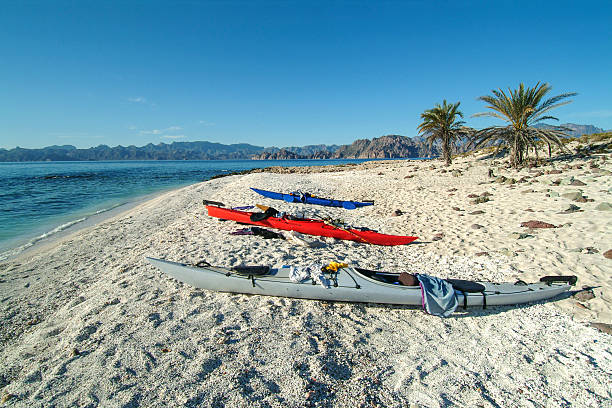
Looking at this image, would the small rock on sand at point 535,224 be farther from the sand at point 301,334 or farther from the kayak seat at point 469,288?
the kayak seat at point 469,288

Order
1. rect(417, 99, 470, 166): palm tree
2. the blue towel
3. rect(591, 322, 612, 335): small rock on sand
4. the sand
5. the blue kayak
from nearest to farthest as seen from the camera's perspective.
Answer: the sand, rect(591, 322, 612, 335): small rock on sand, the blue towel, the blue kayak, rect(417, 99, 470, 166): palm tree

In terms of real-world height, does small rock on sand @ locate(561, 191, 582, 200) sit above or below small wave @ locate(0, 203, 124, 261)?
above

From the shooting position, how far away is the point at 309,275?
15.3 feet

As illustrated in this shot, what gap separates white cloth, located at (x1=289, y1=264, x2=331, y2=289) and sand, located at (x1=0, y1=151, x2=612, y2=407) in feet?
1.40

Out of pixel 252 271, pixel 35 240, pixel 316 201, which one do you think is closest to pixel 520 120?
pixel 316 201

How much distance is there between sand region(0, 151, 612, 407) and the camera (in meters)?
2.94

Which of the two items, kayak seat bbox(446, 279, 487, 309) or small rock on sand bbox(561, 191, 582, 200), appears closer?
kayak seat bbox(446, 279, 487, 309)

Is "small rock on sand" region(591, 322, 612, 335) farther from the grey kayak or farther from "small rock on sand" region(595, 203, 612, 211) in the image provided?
"small rock on sand" region(595, 203, 612, 211)

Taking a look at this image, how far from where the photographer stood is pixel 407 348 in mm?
3689

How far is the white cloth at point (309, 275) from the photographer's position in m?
4.54

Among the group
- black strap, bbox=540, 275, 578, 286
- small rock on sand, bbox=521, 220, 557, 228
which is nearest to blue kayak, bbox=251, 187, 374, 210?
small rock on sand, bbox=521, 220, 557, 228

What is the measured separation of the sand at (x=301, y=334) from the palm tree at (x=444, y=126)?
53.3ft

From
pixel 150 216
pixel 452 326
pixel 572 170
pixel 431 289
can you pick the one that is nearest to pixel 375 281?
pixel 431 289

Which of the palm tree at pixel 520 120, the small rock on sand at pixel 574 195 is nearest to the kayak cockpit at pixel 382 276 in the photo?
the small rock on sand at pixel 574 195
